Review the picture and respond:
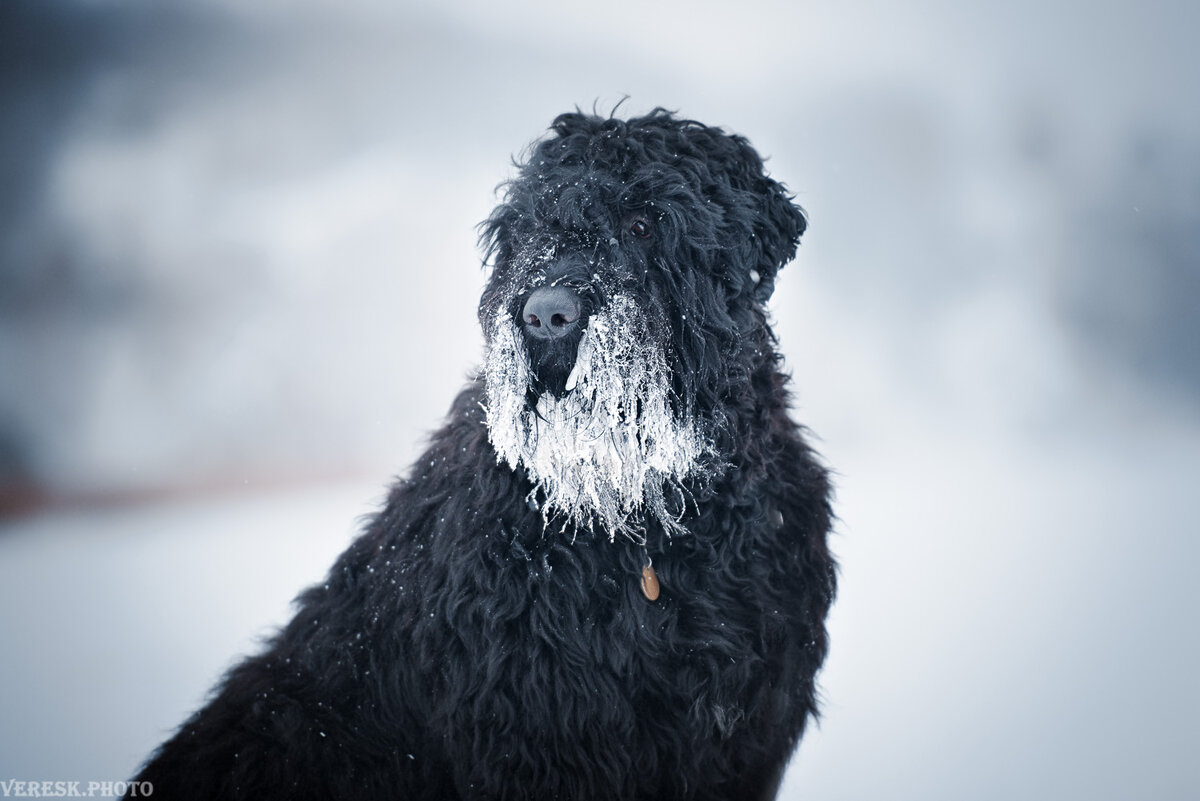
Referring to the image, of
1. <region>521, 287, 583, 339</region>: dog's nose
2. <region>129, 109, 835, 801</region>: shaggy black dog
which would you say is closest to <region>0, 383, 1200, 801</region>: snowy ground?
<region>129, 109, 835, 801</region>: shaggy black dog

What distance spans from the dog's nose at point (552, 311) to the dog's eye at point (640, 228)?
0.37 m

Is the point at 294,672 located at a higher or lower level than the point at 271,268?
lower

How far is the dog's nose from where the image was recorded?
1.86m

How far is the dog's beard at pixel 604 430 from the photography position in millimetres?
1943

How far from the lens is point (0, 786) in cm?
255

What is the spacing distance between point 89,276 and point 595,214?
11.6ft

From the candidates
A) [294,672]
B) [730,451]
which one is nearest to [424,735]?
[294,672]

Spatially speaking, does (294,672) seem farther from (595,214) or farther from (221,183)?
(221,183)

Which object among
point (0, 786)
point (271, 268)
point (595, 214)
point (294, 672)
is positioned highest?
point (271, 268)

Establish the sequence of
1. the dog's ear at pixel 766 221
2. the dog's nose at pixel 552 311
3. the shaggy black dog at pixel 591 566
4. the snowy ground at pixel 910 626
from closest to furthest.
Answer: the dog's nose at pixel 552 311 → the shaggy black dog at pixel 591 566 → the dog's ear at pixel 766 221 → the snowy ground at pixel 910 626

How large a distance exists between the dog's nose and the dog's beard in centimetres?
6

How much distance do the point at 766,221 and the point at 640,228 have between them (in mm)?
472

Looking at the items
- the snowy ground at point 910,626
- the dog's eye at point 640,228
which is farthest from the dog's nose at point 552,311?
the snowy ground at point 910,626

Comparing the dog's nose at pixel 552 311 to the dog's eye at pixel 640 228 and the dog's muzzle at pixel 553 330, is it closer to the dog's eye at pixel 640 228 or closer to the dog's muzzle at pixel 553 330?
the dog's muzzle at pixel 553 330
